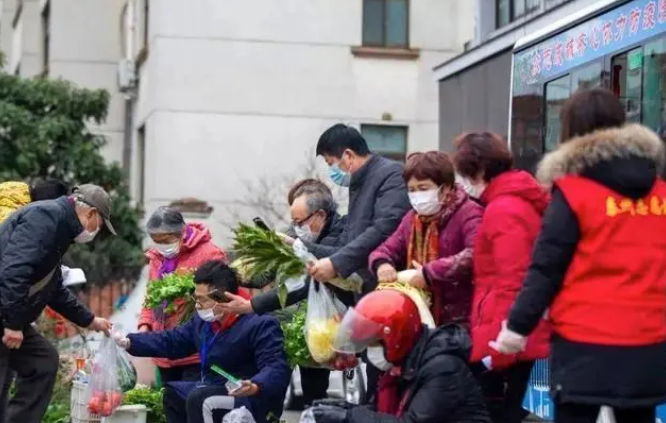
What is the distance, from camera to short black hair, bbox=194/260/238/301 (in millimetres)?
7895

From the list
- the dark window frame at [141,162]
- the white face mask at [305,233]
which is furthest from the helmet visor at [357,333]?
the dark window frame at [141,162]

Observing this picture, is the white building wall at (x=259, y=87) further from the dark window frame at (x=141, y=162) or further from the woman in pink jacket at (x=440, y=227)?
the woman in pink jacket at (x=440, y=227)

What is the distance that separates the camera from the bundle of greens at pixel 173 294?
28.7ft

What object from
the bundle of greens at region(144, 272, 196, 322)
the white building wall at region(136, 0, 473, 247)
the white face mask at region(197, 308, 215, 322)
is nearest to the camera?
the white face mask at region(197, 308, 215, 322)

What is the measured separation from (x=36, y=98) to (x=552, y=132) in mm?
14384

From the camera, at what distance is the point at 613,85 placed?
9.55 m

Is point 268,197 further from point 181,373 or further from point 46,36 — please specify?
point 181,373

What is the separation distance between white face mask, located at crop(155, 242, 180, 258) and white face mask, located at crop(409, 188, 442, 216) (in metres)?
2.94

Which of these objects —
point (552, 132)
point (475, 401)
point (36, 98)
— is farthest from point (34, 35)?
point (475, 401)

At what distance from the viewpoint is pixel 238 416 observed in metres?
7.58

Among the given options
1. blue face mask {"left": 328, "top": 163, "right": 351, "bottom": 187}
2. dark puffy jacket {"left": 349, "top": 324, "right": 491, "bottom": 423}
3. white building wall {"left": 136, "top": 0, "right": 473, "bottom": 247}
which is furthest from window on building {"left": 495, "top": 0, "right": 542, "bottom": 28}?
dark puffy jacket {"left": 349, "top": 324, "right": 491, "bottom": 423}

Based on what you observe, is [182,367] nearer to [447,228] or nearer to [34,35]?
[447,228]

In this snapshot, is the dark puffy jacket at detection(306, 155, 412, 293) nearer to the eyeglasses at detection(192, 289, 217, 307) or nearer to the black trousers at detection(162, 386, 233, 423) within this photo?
the eyeglasses at detection(192, 289, 217, 307)

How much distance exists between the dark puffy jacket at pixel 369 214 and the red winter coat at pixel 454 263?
31 cm
